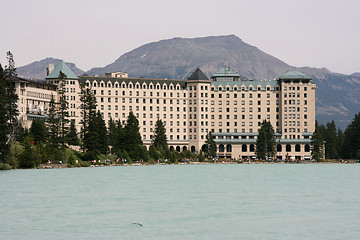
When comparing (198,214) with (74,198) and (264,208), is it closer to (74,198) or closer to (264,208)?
(264,208)

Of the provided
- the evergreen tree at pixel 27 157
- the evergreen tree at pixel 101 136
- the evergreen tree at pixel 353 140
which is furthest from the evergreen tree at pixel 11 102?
the evergreen tree at pixel 353 140

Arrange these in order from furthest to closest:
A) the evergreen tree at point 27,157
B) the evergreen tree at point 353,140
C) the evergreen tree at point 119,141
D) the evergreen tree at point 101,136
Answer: the evergreen tree at point 353,140 < the evergreen tree at point 119,141 < the evergreen tree at point 101,136 < the evergreen tree at point 27,157

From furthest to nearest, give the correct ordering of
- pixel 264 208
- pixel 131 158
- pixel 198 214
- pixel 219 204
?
pixel 131 158
pixel 219 204
pixel 264 208
pixel 198 214

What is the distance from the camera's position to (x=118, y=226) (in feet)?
131

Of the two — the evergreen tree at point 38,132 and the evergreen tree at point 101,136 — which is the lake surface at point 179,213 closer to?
the evergreen tree at point 38,132

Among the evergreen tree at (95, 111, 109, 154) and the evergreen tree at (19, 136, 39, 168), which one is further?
the evergreen tree at (95, 111, 109, 154)

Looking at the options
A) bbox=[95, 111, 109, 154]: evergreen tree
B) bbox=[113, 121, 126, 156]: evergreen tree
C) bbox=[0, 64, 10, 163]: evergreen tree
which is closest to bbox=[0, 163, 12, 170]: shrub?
bbox=[0, 64, 10, 163]: evergreen tree

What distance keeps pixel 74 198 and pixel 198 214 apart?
18461mm

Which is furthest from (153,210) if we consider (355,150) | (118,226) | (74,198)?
(355,150)

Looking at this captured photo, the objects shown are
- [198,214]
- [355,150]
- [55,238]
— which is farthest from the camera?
[355,150]

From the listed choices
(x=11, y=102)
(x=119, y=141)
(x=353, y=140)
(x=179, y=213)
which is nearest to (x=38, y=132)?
(x=11, y=102)

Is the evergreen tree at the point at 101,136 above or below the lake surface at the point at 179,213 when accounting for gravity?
above

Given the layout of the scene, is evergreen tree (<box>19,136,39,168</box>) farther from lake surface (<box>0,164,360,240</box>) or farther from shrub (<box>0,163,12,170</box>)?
lake surface (<box>0,164,360,240</box>)

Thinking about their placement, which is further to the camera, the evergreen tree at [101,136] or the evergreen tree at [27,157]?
the evergreen tree at [101,136]
